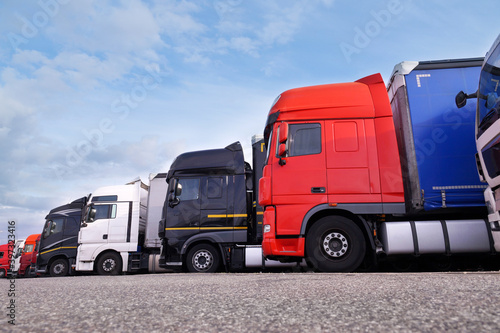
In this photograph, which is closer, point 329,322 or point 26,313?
point 329,322

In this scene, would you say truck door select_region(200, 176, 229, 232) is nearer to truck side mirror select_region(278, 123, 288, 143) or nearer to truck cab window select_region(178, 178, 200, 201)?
truck cab window select_region(178, 178, 200, 201)

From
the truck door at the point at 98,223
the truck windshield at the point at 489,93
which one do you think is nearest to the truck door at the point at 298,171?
the truck windshield at the point at 489,93

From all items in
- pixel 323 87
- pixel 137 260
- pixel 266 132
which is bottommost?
pixel 137 260

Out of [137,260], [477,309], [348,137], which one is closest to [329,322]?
[477,309]

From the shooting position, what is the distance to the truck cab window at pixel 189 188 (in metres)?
8.16

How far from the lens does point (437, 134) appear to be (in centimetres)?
557

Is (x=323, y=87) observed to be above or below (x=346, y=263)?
above

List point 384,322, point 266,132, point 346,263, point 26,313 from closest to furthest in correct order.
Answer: point 384,322, point 26,313, point 346,263, point 266,132

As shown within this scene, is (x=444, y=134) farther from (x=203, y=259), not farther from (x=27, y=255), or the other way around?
(x=27, y=255)

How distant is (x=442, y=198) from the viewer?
538 centimetres

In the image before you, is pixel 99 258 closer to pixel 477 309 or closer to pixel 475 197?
pixel 475 197

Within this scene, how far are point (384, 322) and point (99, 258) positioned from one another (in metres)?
10.4

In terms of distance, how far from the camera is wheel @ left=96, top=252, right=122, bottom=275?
404 inches

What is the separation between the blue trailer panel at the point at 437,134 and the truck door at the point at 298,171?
1.37m
